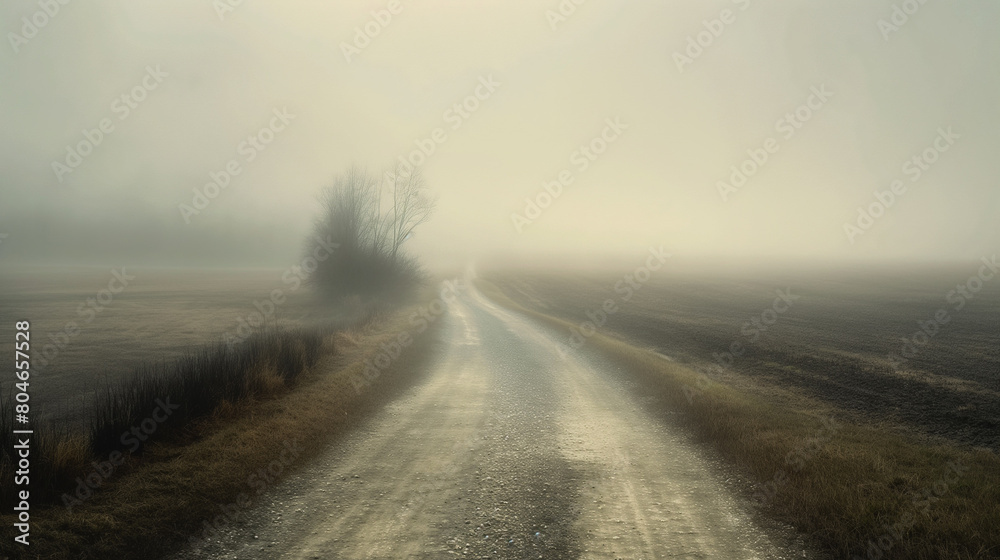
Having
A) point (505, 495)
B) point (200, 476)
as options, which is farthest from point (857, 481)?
point (200, 476)

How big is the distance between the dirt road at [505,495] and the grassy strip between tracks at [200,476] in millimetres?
470

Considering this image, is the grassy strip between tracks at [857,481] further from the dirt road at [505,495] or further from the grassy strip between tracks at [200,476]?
the grassy strip between tracks at [200,476]

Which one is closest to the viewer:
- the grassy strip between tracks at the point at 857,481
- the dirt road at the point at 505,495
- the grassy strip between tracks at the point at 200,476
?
the grassy strip between tracks at the point at 200,476

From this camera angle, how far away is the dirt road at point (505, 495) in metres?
5.60

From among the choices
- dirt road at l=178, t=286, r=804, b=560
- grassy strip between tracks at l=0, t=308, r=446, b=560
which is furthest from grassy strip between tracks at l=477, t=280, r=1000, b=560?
grassy strip between tracks at l=0, t=308, r=446, b=560

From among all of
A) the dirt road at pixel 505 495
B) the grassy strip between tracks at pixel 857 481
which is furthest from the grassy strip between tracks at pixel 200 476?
the grassy strip between tracks at pixel 857 481

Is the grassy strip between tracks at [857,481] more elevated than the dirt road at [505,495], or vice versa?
the grassy strip between tracks at [857,481]

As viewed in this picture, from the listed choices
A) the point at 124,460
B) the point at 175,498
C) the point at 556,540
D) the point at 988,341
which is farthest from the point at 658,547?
the point at 988,341

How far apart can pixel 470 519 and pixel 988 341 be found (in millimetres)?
34178

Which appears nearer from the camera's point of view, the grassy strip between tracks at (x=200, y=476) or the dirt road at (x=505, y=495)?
the grassy strip between tracks at (x=200, y=476)

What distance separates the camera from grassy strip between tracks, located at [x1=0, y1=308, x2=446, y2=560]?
517 centimetres

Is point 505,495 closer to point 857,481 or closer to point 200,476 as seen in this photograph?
point 200,476

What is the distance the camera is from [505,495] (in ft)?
22.9

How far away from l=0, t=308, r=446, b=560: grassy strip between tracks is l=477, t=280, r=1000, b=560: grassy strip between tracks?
8.07 metres
